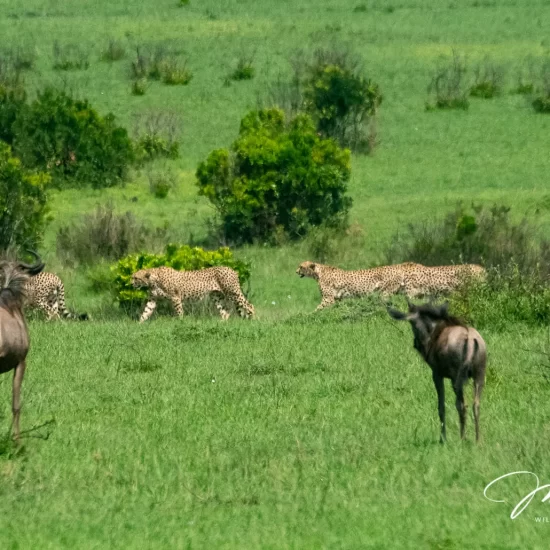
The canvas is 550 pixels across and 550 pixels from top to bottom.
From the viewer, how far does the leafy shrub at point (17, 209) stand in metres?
25.6

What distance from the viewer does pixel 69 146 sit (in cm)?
3238

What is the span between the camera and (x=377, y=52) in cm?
4362

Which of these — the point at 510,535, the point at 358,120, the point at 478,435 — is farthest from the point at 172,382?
the point at 358,120

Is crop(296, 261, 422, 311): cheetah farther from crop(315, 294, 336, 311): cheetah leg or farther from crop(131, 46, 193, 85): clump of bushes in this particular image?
crop(131, 46, 193, 85): clump of bushes

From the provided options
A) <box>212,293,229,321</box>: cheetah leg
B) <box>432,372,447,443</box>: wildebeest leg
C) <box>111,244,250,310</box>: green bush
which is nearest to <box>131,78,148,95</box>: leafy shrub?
<box>111,244,250,310</box>: green bush

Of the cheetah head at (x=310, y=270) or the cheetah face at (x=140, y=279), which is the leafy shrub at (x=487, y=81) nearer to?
the cheetah head at (x=310, y=270)

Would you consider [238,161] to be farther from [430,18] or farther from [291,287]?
[430,18]

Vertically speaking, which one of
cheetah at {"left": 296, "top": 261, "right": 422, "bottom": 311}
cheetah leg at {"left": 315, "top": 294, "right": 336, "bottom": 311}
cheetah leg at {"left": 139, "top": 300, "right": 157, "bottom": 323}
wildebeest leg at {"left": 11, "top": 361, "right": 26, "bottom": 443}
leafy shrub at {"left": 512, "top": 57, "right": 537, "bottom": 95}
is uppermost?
wildebeest leg at {"left": 11, "top": 361, "right": 26, "bottom": 443}

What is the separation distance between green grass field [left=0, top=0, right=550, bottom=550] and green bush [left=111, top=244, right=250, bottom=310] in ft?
1.61

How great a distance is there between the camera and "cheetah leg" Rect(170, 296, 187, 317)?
21.0 metres

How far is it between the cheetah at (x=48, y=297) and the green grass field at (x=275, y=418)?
0.63 meters

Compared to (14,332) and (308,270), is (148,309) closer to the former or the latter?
(308,270)

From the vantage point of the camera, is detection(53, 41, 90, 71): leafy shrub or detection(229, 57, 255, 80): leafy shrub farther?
detection(53, 41, 90, 71): leafy shrub

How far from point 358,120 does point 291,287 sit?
12.3 m
